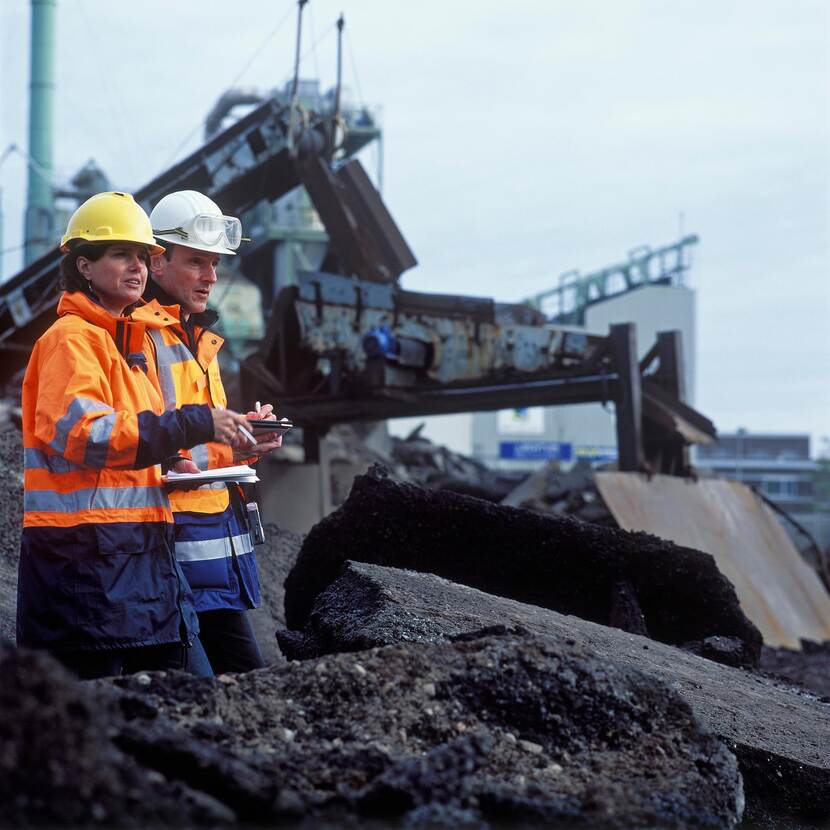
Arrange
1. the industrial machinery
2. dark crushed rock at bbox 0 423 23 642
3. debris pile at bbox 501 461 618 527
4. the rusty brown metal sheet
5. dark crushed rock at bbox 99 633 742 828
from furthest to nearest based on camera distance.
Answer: debris pile at bbox 501 461 618 527, the industrial machinery, the rusty brown metal sheet, dark crushed rock at bbox 0 423 23 642, dark crushed rock at bbox 99 633 742 828

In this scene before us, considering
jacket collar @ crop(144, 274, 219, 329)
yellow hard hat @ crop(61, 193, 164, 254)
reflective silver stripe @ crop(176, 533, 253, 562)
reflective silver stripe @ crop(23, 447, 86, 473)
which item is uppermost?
yellow hard hat @ crop(61, 193, 164, 254)

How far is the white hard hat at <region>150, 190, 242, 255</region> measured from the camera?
3469 millimetres

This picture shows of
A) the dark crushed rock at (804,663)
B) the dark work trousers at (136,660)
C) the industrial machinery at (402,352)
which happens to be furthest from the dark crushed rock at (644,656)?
the industrial machinery at (402,352)

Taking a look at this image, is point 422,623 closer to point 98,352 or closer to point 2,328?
point 98,352

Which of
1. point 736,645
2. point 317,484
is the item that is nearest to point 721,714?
point 736,645

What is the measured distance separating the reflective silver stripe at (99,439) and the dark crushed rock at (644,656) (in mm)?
1025

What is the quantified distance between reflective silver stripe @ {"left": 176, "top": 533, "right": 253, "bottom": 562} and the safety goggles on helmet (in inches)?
33.5

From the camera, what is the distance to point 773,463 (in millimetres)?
50781

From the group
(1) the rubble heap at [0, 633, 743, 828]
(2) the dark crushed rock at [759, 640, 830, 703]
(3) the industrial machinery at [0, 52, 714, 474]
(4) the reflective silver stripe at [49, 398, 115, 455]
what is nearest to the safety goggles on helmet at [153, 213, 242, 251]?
(4) the reflective silver stripe at [49, 398, 115, 455]

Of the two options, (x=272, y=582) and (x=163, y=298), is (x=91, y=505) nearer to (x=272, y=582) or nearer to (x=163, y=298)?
(x=163, y=298)

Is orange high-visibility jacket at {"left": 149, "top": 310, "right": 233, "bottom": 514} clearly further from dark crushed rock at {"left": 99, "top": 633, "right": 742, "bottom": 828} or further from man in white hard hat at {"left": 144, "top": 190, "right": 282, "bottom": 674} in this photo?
dark crushed rock at {"left": 99, "top": 633, "right": 742, "bottom": 828}

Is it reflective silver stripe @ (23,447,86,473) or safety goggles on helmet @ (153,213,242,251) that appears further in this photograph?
safety goggles on helmet @ (153,213,242,251)

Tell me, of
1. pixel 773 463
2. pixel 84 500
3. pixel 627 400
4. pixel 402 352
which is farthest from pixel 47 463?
pixel 773 463

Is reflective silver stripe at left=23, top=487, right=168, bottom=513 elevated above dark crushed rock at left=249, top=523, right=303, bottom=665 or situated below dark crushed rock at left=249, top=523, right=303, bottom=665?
above
